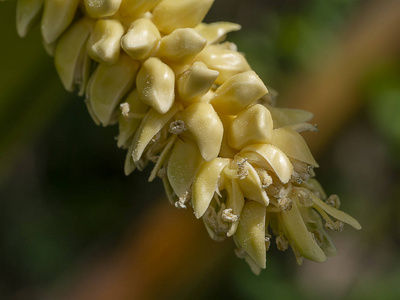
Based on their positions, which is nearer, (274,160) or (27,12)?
(274,160)

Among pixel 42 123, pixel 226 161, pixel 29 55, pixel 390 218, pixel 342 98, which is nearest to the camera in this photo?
pixel 226 161

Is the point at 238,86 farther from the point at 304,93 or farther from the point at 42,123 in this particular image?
the point at 304,93

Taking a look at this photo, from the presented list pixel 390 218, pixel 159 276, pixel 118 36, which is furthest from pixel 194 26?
pixel 390 218

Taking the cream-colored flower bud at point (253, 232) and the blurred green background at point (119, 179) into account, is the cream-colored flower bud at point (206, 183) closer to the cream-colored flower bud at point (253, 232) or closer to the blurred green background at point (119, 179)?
the cream-colored flower bud at point (253, 232)

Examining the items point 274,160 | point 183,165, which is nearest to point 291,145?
point 274,160

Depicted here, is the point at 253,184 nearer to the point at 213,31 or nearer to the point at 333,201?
the point at 333,201

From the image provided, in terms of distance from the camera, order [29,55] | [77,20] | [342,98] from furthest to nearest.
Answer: [342,98], [29,55], [77,20]

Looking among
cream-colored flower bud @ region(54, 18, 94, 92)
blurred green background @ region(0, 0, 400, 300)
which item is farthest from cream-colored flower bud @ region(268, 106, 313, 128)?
blurred green background @ region(0, 0, 400, 300)
